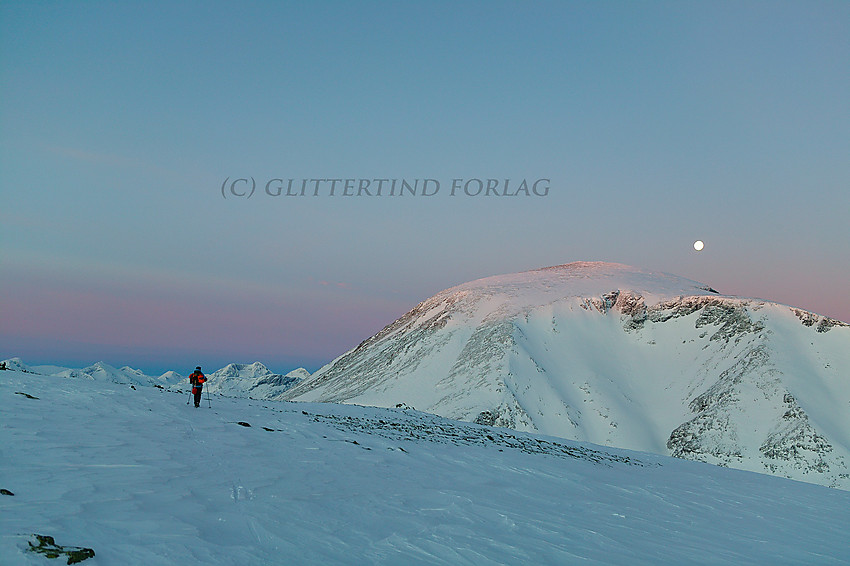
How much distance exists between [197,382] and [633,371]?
240ft

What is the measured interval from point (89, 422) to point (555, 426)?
192ft

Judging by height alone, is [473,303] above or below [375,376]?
above

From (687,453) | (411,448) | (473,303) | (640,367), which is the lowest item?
(687,453)

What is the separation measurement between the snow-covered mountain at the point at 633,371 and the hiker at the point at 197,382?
44097 millimetres

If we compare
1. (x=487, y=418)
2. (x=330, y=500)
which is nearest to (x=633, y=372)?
(x=487, y=418)

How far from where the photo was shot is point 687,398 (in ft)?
240

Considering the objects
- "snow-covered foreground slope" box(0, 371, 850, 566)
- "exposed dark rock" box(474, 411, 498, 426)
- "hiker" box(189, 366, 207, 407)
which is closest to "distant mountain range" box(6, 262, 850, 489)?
"exposed dark rock" box(474, 411, 498, 426)

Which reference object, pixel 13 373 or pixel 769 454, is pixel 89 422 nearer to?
pixel 13 373

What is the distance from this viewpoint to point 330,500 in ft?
35.3

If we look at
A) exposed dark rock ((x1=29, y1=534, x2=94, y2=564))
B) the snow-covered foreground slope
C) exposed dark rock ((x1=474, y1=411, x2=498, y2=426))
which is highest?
exposed dark rock ((x1=29, y1=534, x2=94, y2=564))

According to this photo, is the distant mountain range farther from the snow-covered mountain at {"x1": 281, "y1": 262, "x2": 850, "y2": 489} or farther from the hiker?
the hiker

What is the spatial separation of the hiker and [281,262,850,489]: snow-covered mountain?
44097 mm

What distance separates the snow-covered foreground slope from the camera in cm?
761

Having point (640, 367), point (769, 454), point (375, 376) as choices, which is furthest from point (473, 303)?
point (769, 454)
